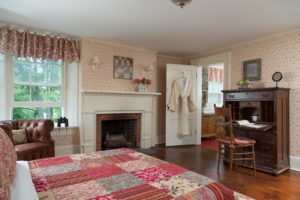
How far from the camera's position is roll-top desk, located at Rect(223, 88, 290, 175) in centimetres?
314

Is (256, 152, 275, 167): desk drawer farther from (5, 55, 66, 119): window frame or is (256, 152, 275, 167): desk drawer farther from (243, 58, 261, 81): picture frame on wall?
(5, 55, 66, 119): window frame

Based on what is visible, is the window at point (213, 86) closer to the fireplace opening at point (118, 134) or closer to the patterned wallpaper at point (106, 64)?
the patterned wallpaper at point (106, 64)

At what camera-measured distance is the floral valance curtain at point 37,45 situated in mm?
3267

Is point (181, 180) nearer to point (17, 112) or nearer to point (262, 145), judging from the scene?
point (262, 145)

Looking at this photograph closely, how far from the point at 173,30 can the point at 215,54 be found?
5.62 feet

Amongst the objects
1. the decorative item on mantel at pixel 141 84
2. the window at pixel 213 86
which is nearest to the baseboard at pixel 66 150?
the decorative item on mantel at pixel 141 84

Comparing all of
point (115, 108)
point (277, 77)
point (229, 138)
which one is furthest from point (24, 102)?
point (277, 77)

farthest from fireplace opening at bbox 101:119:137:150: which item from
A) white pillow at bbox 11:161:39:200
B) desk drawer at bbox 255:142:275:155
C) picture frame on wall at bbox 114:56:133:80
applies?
white pillow at bbox 11:161:39:200

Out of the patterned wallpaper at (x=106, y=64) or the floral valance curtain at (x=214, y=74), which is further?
the floral valance curtain at (x=214, y=74)

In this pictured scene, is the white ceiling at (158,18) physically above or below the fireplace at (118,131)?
above

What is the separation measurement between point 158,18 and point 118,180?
2.45m

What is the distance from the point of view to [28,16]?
3.02 metres

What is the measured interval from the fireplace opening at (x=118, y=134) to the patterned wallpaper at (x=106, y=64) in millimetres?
777

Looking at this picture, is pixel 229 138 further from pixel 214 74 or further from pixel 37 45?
pixel 214 74
